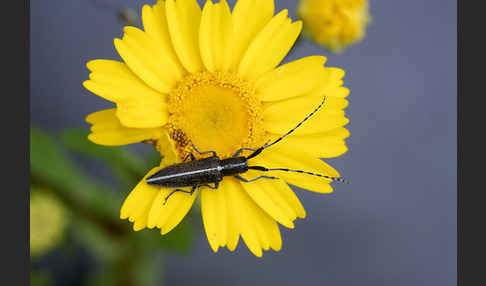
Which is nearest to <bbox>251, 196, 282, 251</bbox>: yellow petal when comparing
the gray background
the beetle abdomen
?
the beetle abdomen

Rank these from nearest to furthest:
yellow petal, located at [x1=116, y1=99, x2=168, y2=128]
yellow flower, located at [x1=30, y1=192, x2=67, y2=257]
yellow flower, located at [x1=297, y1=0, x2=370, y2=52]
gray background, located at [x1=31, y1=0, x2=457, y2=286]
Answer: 1. yellow petal, located at [x1=116, y1=99, x2=168, y2=128]
2. yellow flower, located at [x1=297, y1=0, x2=370, y2=52]
3. yellow flower, located at [x1=30, y1=192, x2=67, y2=257]
4. gray background, located at [x1=31, y1=0, x2=457, y2=286]

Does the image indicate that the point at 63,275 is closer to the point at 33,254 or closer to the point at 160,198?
the point at 33,254

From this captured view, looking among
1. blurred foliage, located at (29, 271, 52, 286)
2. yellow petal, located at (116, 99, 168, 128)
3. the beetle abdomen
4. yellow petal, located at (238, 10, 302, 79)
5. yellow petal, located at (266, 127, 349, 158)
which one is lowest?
blurred foliage, located at (29, 271, 52, 286)

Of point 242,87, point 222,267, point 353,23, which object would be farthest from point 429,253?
point 242,87

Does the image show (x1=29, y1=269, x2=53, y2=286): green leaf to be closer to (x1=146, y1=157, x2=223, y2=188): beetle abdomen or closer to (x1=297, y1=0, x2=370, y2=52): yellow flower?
(x1=146, y1=157, x2=223, y2=188): beetle abdomen

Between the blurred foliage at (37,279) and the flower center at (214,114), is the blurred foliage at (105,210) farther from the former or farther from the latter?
the flower center at (214,114)

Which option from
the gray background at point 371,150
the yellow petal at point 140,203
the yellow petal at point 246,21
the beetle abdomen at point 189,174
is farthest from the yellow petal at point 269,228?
the gray background at point 371,150
